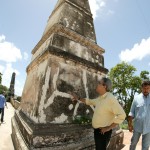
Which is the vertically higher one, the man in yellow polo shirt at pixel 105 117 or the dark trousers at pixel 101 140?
the man in yellow polo shirt at pixel 105 117

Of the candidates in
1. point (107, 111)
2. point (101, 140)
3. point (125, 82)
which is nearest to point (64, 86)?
point (107, 111)

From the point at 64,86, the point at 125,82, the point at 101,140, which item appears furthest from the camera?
the point at 125,82

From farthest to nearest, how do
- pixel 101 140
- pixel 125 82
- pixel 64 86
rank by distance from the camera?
pixel 125 82
pixel 64 86
pixel 101 140

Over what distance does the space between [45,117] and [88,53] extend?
6.78 ft

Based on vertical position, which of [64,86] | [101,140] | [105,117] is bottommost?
[101,140]

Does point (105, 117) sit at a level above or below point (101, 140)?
above

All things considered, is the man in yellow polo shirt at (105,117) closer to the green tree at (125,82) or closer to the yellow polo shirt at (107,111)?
the yellow polo shirt at (107,111)

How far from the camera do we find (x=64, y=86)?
12.3ft

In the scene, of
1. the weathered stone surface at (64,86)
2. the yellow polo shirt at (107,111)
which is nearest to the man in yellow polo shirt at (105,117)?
the yellow polo shirt at (107,111)

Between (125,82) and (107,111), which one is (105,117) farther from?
(125,82)

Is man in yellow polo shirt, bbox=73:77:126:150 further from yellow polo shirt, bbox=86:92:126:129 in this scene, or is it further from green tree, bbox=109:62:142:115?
green tree, bbox=109:62:142:115

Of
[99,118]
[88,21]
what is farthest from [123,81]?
[99,118]

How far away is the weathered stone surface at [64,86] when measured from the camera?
10.7ft

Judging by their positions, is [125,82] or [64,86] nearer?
[64,86]
